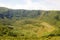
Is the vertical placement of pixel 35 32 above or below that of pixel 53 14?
below

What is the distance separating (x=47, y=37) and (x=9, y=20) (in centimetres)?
673

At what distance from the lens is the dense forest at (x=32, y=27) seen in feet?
57.5

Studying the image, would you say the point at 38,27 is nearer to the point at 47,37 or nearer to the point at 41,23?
the point at 41,23

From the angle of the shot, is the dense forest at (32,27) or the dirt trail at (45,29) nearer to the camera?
the dense forest at (32,27)

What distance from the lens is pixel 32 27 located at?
19109mm

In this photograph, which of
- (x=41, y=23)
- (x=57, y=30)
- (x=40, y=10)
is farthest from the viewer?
(x=40, y=10)

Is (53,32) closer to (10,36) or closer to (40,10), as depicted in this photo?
(10,36)

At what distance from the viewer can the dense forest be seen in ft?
57.5

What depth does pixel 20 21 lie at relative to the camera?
21.6m

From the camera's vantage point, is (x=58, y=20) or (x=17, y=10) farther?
(x=17, y=10)

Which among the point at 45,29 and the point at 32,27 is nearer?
the point at 45,29

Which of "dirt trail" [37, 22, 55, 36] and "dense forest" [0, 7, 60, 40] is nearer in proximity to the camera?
"dense forest" [0, 7, 60, 40]

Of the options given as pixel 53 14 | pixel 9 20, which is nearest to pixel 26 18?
pixel 9 20

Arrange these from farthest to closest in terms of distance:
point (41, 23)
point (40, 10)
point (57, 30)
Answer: point (40, 10)
point (41, 23)
point (57, 30)
